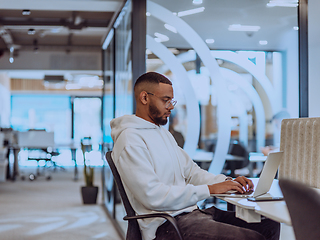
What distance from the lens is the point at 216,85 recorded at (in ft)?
10.1

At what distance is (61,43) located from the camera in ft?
29.4

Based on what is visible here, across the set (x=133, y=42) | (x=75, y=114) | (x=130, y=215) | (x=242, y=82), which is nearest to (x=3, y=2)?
(x=133, y=42)

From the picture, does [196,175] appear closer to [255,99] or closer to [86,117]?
[255,99]

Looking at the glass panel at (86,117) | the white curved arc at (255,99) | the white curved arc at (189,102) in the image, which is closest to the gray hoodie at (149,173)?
the white curved arc at (189,102)

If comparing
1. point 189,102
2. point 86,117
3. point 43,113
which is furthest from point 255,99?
point 43,113

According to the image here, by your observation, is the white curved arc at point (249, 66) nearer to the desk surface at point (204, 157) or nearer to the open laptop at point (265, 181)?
the desk surface at point (204, 157)

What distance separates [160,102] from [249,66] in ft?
4.85

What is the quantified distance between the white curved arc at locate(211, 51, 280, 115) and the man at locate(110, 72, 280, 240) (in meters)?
1.31

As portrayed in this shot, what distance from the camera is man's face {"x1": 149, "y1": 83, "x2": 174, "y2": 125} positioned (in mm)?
1880

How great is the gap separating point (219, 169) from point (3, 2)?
132 inches

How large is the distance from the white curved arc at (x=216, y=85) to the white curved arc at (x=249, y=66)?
0.09m

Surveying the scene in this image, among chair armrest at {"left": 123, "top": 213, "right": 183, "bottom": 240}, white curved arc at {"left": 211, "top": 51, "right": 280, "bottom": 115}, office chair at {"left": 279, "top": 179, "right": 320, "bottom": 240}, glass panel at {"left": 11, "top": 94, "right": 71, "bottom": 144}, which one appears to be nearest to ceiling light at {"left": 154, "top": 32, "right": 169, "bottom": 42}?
white curved arc at {"left": 211, "top": 51, "right": 280, "bottom": 115}

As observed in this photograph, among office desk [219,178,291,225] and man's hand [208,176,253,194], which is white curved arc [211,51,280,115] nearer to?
man's hand [208,176,253,194]

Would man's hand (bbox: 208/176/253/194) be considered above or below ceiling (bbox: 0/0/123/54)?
below
